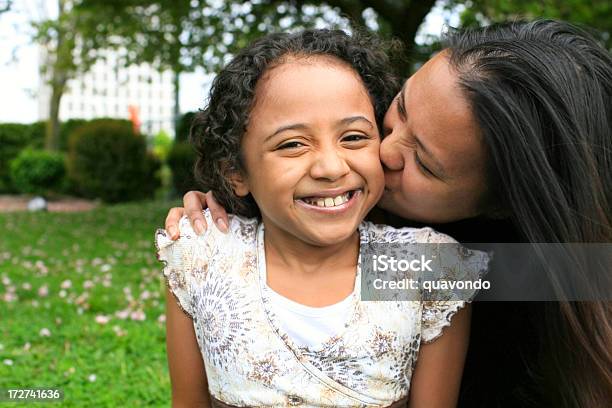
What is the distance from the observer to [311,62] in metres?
1.78

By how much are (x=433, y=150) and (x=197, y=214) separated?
0.70 metres

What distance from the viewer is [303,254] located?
188 cm

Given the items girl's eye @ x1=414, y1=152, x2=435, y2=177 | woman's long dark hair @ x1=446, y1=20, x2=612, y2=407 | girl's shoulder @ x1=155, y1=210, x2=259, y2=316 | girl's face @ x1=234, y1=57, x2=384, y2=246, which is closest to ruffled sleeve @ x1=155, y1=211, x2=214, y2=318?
girl's shoulder @ x1=155, y1=210, x2=259, y2=316

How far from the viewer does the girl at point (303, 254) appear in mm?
1709

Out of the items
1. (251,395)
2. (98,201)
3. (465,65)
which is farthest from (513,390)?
(98,201)

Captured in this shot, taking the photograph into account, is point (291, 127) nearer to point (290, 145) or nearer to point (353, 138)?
point (290, 145)

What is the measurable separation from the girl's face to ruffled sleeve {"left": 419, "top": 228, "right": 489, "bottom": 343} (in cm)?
24

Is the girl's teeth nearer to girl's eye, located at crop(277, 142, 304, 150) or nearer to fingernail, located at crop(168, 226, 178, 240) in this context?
girl's eye, located at crop(277, 142, 304, 150)

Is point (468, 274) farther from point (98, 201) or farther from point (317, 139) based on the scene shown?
point (98, 201)

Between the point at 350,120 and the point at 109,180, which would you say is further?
the point at 109,180

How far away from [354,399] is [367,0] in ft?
25.0

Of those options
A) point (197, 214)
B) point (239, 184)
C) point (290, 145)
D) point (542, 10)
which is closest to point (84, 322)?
point (197, 214)

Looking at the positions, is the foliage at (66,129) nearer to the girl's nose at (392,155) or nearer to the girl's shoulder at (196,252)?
the girl's shoulder at (196,252)

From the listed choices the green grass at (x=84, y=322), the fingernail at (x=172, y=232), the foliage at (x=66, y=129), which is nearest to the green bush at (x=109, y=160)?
the foliage at (x=66, y=129)
